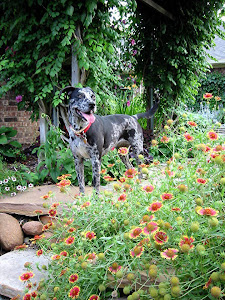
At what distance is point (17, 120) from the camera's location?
22.6ft

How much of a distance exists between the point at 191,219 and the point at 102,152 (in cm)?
179

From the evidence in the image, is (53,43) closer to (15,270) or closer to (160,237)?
(15,270)

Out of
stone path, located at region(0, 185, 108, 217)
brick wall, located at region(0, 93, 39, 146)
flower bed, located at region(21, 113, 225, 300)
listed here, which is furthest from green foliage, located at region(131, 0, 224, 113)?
flower bed, located at region(21, 113, 225, 300)

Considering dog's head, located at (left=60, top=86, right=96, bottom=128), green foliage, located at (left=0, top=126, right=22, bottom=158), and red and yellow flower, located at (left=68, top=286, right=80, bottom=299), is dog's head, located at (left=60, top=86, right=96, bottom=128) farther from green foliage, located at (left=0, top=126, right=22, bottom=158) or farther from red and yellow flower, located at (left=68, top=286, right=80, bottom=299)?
green foliage, located at (left=0, top=126, right=22, bottom=158)

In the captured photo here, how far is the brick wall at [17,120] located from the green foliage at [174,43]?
280cm

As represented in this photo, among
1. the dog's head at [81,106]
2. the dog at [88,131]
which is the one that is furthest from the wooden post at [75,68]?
the dog's head at [81,106]

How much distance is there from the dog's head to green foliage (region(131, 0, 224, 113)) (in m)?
3.35

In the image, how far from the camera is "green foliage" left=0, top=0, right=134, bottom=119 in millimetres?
3965

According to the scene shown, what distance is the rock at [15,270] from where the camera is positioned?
203cm

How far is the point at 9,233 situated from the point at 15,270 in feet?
1.91

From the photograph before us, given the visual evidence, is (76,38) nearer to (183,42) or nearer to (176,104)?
(183,42)

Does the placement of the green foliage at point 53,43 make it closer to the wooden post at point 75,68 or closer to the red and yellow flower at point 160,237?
the wooden post at point 75,68

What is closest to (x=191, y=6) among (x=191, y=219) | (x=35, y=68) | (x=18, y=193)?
(x=35, y=68)

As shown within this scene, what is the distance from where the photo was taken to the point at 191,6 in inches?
221
